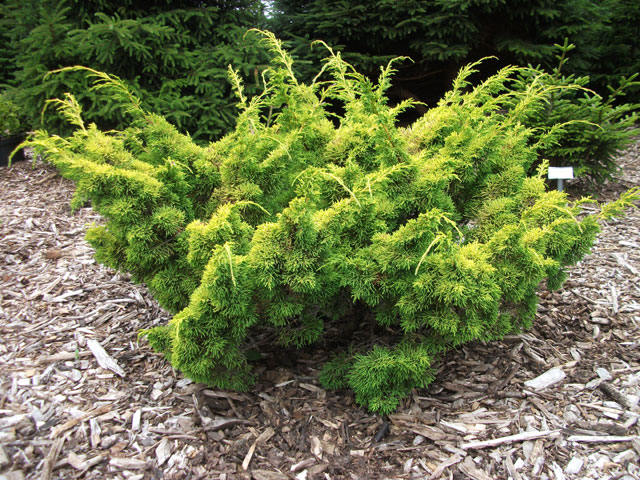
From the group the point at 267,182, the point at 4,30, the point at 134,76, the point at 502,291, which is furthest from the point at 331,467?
the point at 4,30

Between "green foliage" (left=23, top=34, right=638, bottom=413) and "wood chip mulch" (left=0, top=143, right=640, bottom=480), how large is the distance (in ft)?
0.66

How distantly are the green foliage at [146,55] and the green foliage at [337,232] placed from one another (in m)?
1.85

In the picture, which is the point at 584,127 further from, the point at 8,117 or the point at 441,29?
the point at 8,117

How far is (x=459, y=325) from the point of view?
6.14 feet

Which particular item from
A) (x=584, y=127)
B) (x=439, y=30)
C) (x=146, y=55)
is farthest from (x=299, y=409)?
(x=439, y=30)

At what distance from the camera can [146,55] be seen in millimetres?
4035

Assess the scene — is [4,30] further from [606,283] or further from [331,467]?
[606,283]

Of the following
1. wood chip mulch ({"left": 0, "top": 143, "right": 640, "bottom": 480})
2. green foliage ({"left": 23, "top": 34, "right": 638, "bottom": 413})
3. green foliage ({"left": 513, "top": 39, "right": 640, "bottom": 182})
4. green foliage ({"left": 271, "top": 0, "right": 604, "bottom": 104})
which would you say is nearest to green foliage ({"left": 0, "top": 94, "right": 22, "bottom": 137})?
wood chip mulch ({"left": 0, "top": 143, "right": 640, "bottom": 480})

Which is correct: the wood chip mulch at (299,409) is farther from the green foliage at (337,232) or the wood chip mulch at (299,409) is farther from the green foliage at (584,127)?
the green foliage at (584,127)

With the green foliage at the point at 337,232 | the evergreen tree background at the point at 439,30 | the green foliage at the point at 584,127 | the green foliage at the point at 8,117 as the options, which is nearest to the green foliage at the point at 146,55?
the green foliage at the point at 8,117

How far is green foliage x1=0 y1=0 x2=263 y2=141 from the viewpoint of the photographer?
13.1 ft

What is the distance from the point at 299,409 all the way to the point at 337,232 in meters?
0.90

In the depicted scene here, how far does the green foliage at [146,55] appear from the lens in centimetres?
398

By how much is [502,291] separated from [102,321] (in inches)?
87.6
